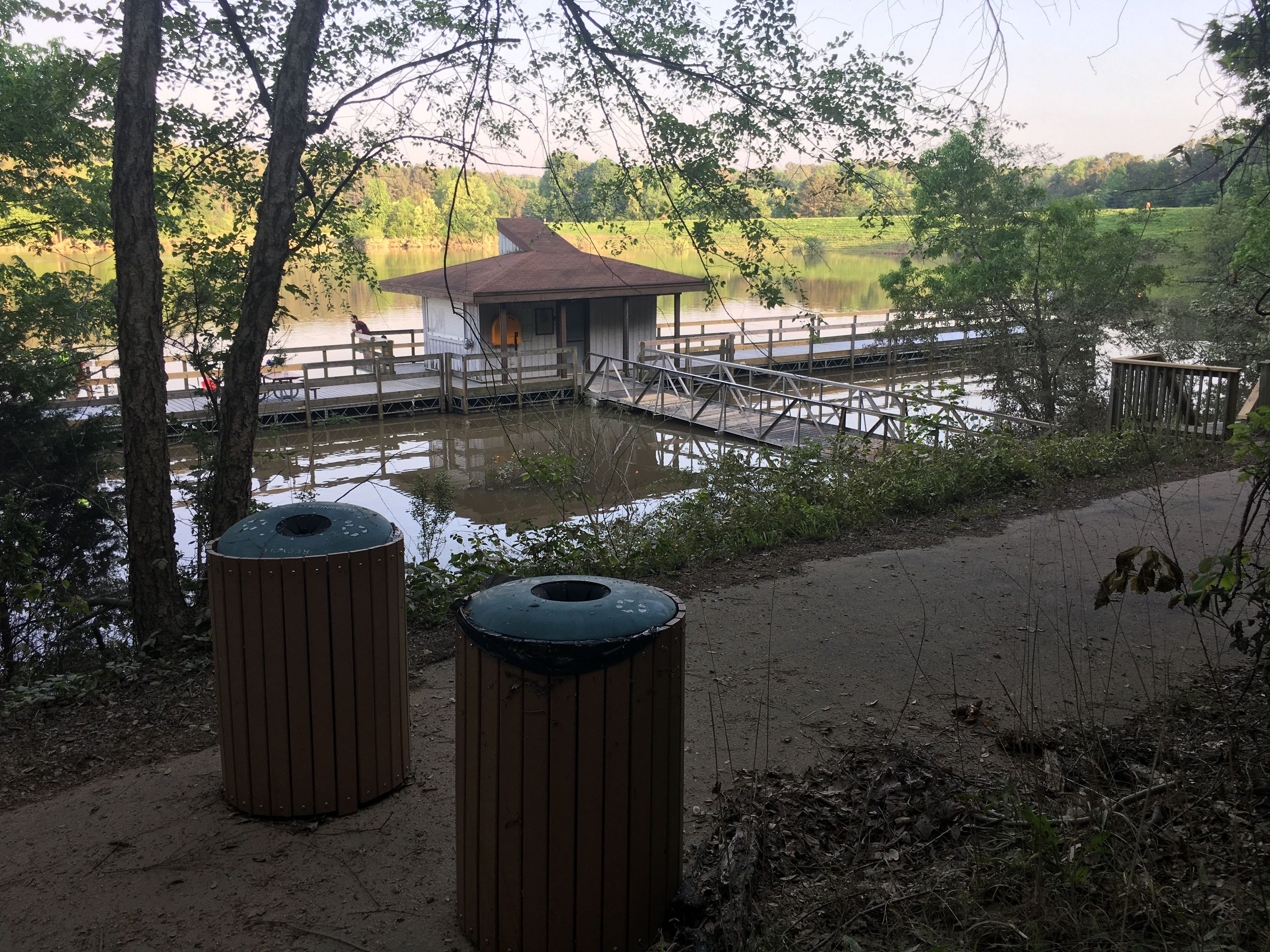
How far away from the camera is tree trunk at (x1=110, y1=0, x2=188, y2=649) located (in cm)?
530

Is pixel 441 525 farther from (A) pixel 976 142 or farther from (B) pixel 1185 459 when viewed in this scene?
(A) pixel 976 142

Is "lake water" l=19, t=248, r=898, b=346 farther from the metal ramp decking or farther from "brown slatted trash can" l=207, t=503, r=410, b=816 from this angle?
"brown slatted trash can" l=207, t=503, r=410, b=816

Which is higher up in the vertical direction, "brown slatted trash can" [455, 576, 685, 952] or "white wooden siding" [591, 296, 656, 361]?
"white wooden siding" [591, 296, 656, 361]

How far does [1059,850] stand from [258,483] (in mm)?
17667

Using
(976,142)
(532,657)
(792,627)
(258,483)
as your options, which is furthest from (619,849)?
(976,142)

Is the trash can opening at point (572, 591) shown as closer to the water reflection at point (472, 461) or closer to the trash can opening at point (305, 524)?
the trash can opening at point (305, 524)

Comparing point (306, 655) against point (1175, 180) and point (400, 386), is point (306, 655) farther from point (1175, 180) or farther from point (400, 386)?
point (400, 386)

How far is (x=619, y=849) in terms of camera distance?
2.64 metres

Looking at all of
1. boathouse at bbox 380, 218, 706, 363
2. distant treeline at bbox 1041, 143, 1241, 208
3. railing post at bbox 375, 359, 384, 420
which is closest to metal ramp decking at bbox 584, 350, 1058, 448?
boathouse at bbox 380, 218, 706, 363

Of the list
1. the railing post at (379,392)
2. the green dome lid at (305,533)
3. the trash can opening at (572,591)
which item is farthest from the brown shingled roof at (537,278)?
the trash can opening at (572,591)

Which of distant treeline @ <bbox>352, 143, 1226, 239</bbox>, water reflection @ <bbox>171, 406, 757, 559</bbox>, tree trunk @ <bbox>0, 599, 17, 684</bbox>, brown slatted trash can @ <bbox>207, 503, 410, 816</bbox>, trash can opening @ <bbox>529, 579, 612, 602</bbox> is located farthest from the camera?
water reflection @ <bbox>171, 406, 757, 559</bbox>

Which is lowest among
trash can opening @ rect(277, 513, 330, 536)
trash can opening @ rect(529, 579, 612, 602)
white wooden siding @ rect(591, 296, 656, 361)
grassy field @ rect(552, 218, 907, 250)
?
trash can opening @ rect(529, 579, 612, 602)

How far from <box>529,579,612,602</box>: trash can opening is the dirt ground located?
1.06m

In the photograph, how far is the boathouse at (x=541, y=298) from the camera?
79.8 ft
